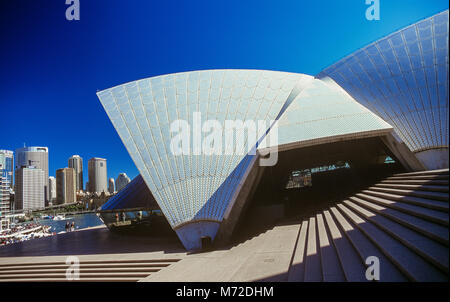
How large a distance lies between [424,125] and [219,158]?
411 inches

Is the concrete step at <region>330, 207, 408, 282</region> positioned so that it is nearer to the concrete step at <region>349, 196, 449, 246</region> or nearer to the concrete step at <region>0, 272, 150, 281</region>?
the concrete step at <region>349, 196, 449, 246</region>

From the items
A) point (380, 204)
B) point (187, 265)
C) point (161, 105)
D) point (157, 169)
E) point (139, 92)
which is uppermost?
point (139, 92)

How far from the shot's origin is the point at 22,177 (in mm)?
138750

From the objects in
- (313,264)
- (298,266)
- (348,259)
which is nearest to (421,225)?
(348,259)

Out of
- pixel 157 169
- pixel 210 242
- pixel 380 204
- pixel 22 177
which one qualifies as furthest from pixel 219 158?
pixel 22 177

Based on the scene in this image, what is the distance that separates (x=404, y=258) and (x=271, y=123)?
965 centimetres

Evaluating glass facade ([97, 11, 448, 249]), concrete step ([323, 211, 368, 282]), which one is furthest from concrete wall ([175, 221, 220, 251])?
concrete step ([323, 211, 368, 282])

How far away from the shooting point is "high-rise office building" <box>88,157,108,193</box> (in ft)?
591

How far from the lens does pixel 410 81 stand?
12164 millimetres

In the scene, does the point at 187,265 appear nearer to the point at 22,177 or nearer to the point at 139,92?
the point at 139,92

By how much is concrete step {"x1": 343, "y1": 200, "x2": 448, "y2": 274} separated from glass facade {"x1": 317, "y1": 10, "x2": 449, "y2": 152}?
24.2 feet

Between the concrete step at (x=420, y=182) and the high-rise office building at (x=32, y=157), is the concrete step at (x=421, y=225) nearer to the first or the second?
the concrete step at (x=420, y=182)

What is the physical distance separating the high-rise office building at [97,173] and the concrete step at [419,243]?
20259 centimetres
